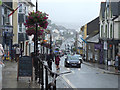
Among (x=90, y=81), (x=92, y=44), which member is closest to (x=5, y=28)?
(x=90, y=81)

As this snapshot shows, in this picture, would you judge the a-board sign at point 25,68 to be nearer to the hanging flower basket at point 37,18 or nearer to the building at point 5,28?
the hanging flower basket at point 37,18

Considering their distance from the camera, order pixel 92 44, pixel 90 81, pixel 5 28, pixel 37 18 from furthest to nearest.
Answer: pixel 92 44 < pixel 5 28 < pixel 37 18 < pixel 90 81

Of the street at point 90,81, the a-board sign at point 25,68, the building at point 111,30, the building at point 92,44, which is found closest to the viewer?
the a-board sign at point 25,68

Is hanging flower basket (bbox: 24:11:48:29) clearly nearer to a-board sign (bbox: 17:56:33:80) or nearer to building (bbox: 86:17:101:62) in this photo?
a-board sign (bbox: 17:56:33:80)

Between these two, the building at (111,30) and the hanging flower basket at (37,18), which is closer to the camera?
the hanging flower basket at (37,18)

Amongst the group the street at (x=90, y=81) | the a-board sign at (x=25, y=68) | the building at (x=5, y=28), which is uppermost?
the building at (x=5, y=28)

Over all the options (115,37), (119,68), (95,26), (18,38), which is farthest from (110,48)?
(95,26)

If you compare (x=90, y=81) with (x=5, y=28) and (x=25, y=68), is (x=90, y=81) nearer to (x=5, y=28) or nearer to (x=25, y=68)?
(x=25, y=68)

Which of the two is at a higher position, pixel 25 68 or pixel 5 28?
pixel 5 28

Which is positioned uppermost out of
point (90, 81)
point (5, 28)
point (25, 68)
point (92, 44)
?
point (5, 28)

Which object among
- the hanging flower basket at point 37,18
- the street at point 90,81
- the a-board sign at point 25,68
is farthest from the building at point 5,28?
the a-board sign at point 25,68

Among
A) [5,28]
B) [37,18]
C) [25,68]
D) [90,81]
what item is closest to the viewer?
[25,68]

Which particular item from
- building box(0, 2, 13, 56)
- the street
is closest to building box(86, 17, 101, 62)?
building box(0, 2, 13, 56)

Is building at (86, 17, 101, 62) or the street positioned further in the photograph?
building at (86, 17, 101, 62)
